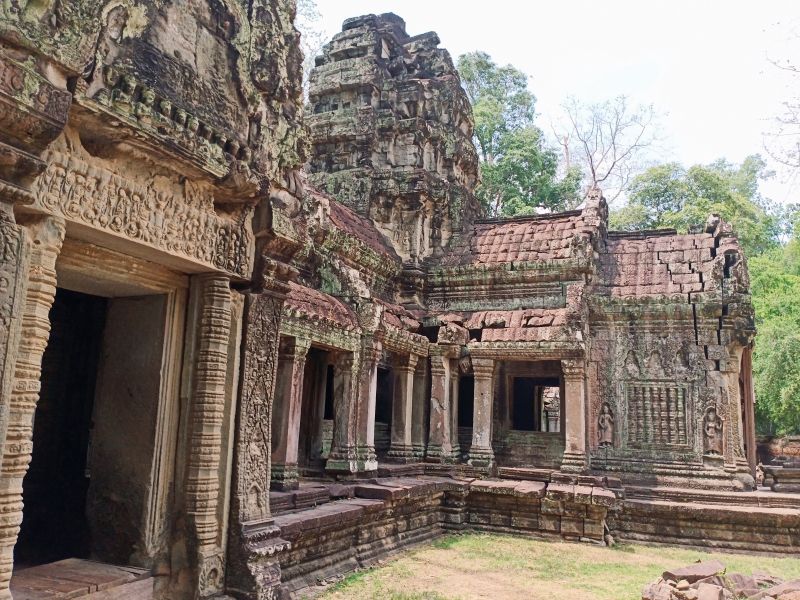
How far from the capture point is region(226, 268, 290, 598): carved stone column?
14.7 ft

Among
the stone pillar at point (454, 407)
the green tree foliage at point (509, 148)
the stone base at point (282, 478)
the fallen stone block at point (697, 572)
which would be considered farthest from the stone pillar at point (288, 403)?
the green tree foliage at point (509, 148)

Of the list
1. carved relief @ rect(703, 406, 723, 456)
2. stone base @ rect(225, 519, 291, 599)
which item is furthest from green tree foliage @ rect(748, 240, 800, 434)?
stone base @ rect(225, 519, 291, 599)

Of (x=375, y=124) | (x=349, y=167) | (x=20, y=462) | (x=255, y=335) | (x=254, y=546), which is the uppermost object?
(x=375, y=124)

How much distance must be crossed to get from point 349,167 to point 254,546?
10189 millimetres

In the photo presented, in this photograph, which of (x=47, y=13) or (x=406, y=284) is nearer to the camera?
(x=47, y=13)

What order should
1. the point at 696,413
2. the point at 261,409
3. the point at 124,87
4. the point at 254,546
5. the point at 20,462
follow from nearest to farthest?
the point at 20,462
the point at 124,87
the point at 254,546
the point at 261,409
the point at 696,413

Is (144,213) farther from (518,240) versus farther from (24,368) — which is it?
(518,240)

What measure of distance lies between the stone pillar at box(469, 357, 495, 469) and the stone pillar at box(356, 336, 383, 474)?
2962 millimetres

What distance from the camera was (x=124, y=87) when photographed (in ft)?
11.8

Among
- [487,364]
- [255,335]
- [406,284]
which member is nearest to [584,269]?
[487,364]

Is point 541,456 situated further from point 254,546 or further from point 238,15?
point 238,15

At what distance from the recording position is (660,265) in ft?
42.0

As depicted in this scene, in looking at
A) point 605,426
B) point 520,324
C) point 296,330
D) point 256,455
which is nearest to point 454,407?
point 520,324

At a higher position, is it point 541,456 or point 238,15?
point 238,15
